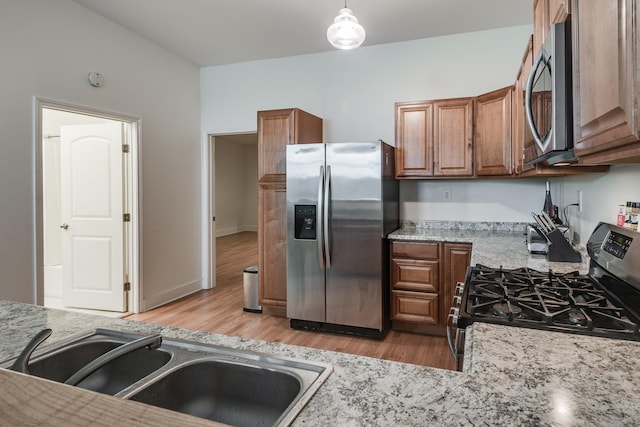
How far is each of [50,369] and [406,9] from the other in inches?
131

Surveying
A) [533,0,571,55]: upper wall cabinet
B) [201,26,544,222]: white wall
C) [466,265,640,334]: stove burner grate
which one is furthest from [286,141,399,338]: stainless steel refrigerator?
[533,0,571,55]: upper wall cabinet

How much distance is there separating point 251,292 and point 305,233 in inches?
40.6

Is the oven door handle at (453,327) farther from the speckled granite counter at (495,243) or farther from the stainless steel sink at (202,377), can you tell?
the stainless steel sink at (202,377)

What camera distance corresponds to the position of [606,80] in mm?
805

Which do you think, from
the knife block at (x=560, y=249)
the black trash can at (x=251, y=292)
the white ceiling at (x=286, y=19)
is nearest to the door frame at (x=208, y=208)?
the black trash can at (x=251, y=292)

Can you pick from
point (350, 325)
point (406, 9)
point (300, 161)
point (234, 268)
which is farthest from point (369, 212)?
point (234, 268)

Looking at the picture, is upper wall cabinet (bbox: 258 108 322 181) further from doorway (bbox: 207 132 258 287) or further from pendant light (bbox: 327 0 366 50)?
doorway (bbox: 207 132 258 287)

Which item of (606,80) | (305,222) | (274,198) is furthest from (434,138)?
(606,80)

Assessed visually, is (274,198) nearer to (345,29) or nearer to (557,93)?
(345,29)

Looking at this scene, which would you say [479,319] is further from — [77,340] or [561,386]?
[77,340]

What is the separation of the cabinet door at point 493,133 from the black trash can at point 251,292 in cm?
236

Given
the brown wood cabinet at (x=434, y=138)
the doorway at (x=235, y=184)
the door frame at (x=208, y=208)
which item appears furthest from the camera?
the doorway at (x=235, y=184)

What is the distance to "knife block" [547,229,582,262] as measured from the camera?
211cm

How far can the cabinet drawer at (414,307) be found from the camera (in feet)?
10.6
